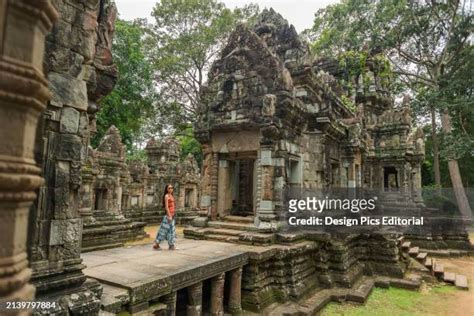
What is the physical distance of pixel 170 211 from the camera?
22.4ft

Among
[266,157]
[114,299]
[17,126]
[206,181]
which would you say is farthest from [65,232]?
[206,181]

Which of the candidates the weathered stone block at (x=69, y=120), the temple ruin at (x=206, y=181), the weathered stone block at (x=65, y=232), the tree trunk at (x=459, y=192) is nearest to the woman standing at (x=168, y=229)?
the temple ruin at (x=206, y=181)

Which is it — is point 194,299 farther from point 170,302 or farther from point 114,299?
point 114,299

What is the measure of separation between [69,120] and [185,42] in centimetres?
2112

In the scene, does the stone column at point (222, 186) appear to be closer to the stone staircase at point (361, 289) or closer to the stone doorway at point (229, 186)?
the stone doorway at point (229, 186)

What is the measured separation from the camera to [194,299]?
5.01 metres

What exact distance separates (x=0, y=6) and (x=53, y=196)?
2202 millimetres

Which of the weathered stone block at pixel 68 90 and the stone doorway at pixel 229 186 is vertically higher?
the weathered stone block at pixel 68 90

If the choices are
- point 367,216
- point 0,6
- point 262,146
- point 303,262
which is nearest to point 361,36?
point 367,216

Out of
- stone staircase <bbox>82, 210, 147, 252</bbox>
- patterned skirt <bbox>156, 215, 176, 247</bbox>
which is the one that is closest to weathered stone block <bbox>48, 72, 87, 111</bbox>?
patterned skirt <bbox>156, 215, 176, 247</bbox>

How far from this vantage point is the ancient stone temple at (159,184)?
17.5 m

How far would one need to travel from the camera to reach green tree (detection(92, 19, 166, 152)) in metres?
20.3

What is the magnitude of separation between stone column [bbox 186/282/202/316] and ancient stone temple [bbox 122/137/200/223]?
42.1 feet

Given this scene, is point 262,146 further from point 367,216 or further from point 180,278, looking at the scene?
point 367,216
